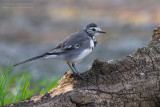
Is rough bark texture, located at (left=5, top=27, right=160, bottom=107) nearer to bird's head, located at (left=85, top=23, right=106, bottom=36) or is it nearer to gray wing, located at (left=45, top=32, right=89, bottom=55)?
gray wing, located at (left=45, top=32, right=89, bottom=55)

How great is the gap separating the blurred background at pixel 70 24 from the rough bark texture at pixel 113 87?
7.42 meters

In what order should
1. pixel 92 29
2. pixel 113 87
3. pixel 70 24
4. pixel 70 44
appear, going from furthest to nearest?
pixel 70 24, pixel 92 29, pixel 70 44, pixel 113 87

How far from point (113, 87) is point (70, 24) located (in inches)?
440

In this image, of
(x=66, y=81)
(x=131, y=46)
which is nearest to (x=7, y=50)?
(x=131, y=46)

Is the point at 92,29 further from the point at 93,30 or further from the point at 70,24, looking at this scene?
the point at 70,24

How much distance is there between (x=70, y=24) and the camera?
1653 cm

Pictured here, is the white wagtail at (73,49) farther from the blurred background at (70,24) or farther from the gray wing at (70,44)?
the blurred background at (70,24)

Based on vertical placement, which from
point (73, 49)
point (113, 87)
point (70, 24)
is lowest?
point (113, 87)

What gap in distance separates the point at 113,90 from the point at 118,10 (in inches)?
484

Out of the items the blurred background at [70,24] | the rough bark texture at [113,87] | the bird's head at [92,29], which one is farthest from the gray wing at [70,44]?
the blurred background at [70,24]

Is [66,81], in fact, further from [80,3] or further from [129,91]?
[80,3]

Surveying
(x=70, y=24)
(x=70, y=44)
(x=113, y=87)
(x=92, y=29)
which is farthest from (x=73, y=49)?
(x=70, y=24)

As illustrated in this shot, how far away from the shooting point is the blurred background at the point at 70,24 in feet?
47.8

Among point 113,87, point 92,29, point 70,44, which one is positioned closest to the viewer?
point 113,87
